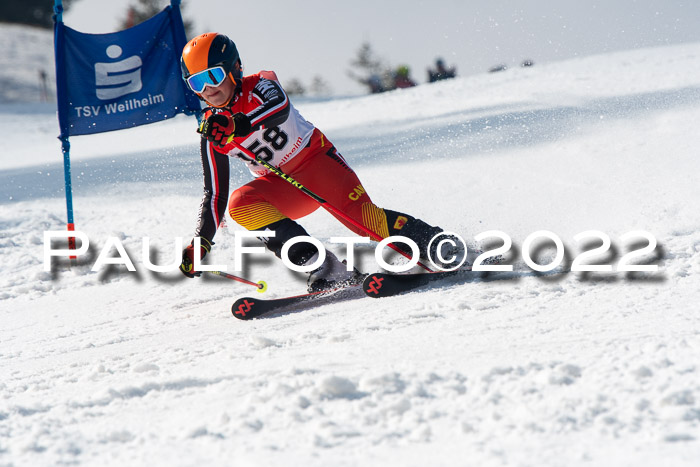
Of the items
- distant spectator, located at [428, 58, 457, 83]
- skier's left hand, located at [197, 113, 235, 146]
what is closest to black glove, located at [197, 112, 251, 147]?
skier's left hand, located at [197, 113, 235, 146]

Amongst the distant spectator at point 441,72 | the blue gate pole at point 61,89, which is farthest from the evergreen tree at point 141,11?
the blue gate pole at point 61,89

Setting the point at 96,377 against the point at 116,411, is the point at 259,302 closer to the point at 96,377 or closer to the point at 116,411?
the point at 96,377

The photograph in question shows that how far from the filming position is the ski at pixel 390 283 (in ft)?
13.3

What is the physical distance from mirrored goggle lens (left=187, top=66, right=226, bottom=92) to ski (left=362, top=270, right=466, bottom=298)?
53.7 inches

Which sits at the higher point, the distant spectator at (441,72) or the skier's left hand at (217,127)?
the distant spectator at (441,72)

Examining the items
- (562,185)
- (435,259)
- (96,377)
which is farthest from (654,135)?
(96,377)

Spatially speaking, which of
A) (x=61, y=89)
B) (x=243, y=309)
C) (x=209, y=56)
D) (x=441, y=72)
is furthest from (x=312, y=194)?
(x=441, y=72)

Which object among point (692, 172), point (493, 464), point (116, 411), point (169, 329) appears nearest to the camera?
point (493, 464)

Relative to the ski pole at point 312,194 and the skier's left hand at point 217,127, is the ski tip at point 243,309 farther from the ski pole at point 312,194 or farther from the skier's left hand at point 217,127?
the skier's left hand at point 217,127

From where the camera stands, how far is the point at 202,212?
424cm

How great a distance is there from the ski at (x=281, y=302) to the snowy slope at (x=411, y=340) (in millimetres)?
116

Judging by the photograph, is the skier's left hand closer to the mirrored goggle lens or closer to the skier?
the skier

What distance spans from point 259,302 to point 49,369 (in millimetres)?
1150

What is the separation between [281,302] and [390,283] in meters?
0.63
